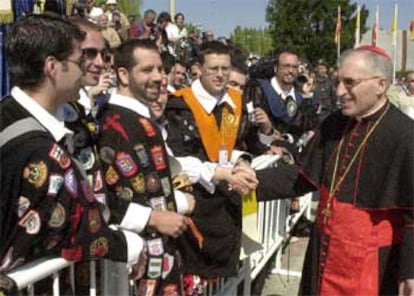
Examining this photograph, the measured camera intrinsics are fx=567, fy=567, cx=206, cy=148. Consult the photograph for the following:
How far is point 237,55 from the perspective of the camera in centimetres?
562

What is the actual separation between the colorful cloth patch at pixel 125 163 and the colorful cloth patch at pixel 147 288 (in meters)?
0.50

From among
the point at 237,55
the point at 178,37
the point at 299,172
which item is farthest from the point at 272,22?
the point at 299,172

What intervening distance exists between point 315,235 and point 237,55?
2976 millimetres

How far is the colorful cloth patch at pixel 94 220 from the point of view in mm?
1957

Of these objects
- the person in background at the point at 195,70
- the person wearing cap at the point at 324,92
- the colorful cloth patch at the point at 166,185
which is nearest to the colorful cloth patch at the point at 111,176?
the colorful cloth patch at the point at 166,185

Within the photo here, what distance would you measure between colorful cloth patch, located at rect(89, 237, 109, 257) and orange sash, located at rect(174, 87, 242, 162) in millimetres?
1616

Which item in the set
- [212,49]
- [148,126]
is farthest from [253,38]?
[148,126]

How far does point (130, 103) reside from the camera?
274 centimetres

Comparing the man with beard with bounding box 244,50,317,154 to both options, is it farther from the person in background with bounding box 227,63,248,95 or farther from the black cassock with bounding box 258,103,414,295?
the black cassock with bounding box 258,103,414,295

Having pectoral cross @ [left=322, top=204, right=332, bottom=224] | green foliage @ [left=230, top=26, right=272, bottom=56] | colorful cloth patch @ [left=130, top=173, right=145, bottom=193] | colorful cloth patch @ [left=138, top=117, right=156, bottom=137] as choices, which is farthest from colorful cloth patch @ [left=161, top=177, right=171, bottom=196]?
green foliage @ [left=230, top=26, right=272, bottom=56]

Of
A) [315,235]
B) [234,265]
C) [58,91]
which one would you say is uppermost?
[58,91]

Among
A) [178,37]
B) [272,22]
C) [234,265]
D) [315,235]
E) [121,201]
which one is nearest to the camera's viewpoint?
[121,201]

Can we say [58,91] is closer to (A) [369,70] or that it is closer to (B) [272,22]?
(A) [369,70]

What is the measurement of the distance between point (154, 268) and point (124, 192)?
376 millimetres
